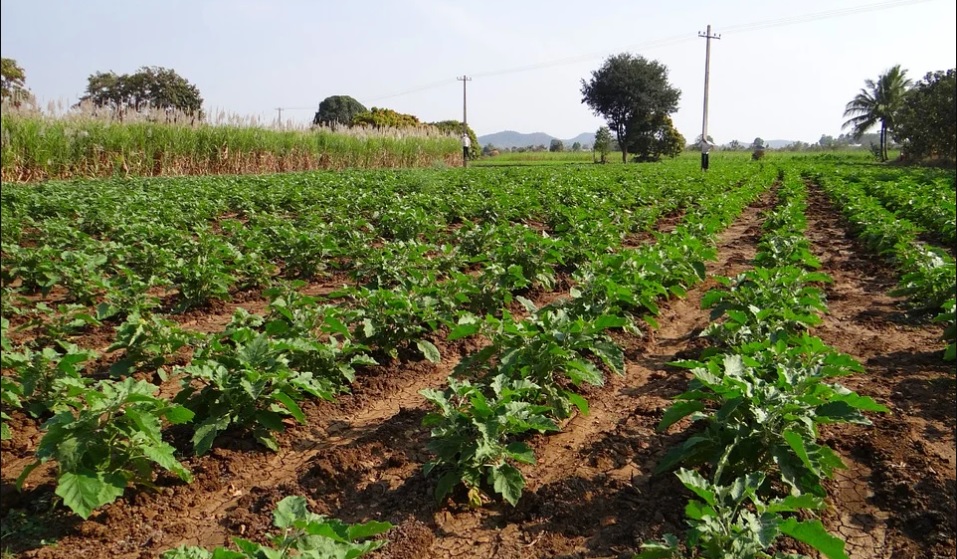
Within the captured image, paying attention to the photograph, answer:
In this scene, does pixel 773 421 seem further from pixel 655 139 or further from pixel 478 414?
pixel 655 139

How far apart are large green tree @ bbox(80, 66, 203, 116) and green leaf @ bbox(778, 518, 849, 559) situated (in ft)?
66.6

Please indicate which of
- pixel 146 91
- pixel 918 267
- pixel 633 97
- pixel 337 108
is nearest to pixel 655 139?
pixel 633 97

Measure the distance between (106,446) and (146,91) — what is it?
67.2 feet

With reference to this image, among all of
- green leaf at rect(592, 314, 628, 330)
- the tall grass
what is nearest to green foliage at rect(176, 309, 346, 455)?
green leaf at rect(592, 314, 628, 330)

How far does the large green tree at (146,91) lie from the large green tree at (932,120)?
41.1 m

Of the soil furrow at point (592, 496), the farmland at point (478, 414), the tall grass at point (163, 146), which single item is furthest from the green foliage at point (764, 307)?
the tall grass at point (163, 146)

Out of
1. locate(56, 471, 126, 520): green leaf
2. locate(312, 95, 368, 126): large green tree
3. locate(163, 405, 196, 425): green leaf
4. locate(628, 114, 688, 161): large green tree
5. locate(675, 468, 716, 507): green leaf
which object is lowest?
locate(56, 471, 126, 520): green leaf

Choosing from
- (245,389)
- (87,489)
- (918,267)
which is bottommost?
(87,489)

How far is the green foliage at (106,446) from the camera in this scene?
2.64 metres

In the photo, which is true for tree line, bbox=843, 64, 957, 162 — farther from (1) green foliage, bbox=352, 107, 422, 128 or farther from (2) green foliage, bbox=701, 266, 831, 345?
(2) green foliage, bbox=701, 266, 831, 345

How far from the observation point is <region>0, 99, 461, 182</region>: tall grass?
1509 centimetres

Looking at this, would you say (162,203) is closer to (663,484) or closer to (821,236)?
(663,484)

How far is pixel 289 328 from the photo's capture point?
13.9ft

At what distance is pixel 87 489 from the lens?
104 inches
